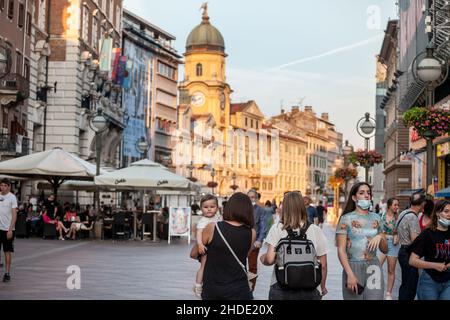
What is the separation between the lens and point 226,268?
7.71m

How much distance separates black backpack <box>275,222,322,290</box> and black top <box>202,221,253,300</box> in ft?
0.96

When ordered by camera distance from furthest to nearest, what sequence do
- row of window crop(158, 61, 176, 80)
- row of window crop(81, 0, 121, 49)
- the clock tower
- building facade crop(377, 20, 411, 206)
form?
the clock tower
row of window crop(158, 61, 176, 80)
building facade crop(377, 20, 411, 206)
row of window crop(81, 0, 121, 49)

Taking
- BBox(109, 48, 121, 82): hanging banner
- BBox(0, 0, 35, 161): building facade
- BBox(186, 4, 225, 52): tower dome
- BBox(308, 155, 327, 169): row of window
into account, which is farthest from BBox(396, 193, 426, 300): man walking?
BBox(308, 155, 327, 169): row of window

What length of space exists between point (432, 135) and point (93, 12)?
126 feet

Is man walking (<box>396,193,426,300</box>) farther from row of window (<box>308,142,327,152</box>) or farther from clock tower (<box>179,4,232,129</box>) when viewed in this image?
row of window (<box>308,142,327,152</box>)

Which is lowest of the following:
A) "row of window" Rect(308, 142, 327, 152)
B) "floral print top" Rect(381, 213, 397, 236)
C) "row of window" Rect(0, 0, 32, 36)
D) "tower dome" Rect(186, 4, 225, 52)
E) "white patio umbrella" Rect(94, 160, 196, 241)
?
"floral print top" Rect(381, 213, 397, 236)

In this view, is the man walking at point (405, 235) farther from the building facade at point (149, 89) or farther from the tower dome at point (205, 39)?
the tower dome at point (205, 39)

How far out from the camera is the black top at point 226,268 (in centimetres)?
765

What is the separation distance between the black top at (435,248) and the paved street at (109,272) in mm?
5265

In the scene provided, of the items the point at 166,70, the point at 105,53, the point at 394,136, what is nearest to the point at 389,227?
the point at 105,53

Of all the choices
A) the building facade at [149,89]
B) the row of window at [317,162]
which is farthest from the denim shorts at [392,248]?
the row of window at [317,162]

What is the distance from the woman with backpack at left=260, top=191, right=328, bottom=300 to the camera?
24.8 feet
